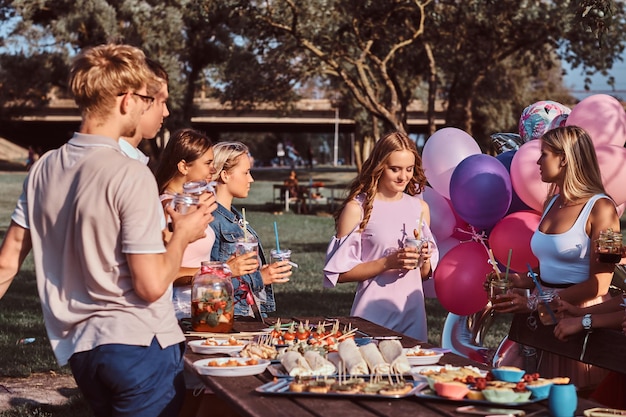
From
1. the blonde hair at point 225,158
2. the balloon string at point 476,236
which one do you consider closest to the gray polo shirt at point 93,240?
the blonde hair at point 225,158

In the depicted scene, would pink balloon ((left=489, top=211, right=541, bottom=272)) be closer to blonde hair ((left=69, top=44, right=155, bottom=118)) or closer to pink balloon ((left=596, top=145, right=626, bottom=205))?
pink balloon ((left=596, top=145, right=626, bottom=205))

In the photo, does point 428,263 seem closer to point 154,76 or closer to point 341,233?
point 341,233

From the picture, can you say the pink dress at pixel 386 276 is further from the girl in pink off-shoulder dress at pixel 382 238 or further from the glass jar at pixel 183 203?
the glass jar at pixel 183 203

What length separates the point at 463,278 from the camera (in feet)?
19.2

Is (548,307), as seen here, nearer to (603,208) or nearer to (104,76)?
(603,208)

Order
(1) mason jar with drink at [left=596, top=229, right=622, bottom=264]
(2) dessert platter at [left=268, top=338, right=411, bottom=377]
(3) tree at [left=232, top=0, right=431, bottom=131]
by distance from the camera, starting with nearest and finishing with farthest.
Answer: (2) dessert platter at [left=268, top=338, right=411, bottom=377], (1) mason jar with drink at [left=596, top=229, right=622, bottom=264], (3) tree at [left=232, top=0, right=431, bottom=131]

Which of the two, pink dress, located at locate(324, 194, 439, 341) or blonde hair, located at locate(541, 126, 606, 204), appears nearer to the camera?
blonde hair, located at locate(541, 126, 606, 204)

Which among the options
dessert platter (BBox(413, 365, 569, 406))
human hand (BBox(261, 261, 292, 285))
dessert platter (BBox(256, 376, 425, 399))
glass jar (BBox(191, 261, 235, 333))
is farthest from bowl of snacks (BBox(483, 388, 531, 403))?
human hand (BBox(261, 261, 292, 285))

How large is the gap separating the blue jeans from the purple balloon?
116 inches

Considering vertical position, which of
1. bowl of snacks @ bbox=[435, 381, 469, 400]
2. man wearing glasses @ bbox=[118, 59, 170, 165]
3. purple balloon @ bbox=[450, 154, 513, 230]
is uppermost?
man wearing glasses @ bbox=[118, 59, 170, 165]

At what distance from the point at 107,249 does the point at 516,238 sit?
10.1ft

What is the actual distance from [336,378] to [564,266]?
68.1 inches

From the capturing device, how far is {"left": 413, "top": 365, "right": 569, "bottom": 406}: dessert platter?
10.1 ft

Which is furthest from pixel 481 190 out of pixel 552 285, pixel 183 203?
pixel 183 203
